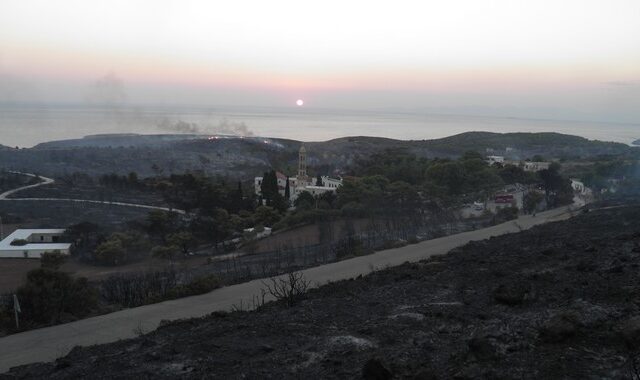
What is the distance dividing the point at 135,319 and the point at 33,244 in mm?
12974

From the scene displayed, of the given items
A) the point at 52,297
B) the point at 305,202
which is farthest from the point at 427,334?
the point at 305,202

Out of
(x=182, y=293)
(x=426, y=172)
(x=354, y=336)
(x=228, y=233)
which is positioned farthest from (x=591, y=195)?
(x=354, y=336)

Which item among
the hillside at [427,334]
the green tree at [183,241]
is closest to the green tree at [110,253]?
the green tree at [183,241]

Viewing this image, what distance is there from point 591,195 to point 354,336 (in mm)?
31607

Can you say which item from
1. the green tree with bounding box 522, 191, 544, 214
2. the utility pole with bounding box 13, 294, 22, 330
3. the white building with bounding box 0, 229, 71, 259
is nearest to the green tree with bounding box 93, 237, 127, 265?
the white building with bounding box 0, 229, 71, 259

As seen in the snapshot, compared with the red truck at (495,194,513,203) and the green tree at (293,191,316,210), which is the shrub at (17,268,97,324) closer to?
the green tree at (293,191,316,210)

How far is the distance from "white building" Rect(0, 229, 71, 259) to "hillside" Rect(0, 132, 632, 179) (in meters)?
31.1

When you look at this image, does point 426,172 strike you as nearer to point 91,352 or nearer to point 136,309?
point 136,309

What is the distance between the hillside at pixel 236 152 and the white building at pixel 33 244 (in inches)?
1224

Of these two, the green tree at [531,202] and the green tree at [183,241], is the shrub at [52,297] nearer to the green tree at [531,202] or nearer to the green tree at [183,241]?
the green tree at [183,241]

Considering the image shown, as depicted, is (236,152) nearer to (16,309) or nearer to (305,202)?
(305,202)

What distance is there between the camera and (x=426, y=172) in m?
36.4

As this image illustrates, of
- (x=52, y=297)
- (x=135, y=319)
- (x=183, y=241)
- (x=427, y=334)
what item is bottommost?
(x=183, y=241)

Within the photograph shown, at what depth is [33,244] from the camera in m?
21.9
